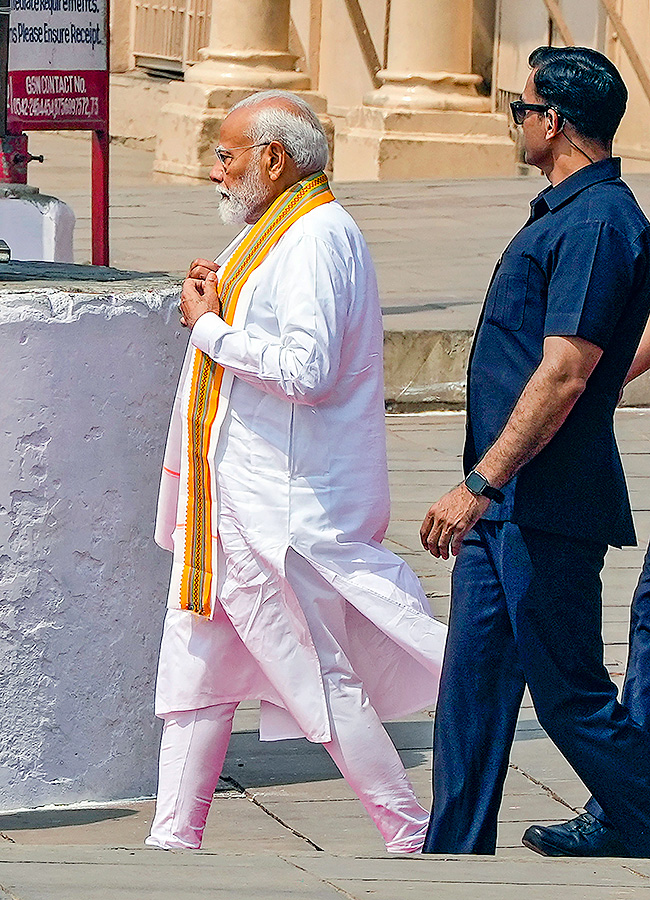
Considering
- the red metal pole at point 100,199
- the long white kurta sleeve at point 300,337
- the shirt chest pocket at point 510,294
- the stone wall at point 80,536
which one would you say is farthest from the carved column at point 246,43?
the shirt chest pocket at point 510,294

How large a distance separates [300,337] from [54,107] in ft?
13.7

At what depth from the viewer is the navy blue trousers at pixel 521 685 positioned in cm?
353

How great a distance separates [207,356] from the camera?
12.5 feet

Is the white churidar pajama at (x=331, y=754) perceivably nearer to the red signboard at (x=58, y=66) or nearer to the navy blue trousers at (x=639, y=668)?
the navy blue trousers at (x=639, y=668)

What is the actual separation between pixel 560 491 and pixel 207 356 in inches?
30.9

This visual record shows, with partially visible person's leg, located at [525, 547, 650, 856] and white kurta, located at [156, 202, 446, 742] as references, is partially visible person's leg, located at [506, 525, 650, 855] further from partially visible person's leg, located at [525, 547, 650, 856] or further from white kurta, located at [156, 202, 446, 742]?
white kurta, located at [156, 202, 446, 742]

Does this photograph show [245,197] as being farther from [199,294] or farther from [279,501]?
[279,501]

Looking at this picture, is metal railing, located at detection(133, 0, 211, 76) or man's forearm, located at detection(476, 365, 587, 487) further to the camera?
metal railing, located at detection(133, 0, 211, 76)

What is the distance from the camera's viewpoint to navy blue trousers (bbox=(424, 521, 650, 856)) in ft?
11.6

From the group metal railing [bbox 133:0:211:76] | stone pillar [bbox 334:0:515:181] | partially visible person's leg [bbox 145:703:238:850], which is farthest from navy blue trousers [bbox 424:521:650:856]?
metal railing [bbox 133:0:211:76]

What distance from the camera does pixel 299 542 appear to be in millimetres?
3770

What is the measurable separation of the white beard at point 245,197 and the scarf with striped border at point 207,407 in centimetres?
3

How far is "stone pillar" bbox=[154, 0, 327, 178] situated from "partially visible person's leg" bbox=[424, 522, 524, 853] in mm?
13357

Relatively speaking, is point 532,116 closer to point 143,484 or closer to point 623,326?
point 623,326
